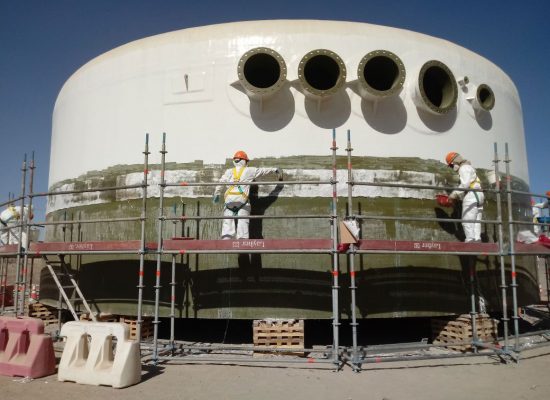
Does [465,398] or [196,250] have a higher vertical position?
[196,250]

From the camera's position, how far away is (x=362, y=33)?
9.68 m

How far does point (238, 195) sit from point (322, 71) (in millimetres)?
3608

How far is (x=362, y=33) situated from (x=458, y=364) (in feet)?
21.2

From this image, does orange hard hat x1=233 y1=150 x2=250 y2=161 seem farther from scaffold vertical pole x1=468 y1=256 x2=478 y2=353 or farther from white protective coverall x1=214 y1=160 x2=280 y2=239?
scaffold vertical pole x1=468 y1=256 x2=478 y2=353

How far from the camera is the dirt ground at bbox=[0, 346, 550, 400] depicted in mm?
5934

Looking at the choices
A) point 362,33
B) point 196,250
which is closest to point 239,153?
point 196,250

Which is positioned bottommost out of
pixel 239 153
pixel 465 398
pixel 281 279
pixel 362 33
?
pixel 465 398

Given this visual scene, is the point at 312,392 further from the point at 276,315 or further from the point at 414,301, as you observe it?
the point at 414,301

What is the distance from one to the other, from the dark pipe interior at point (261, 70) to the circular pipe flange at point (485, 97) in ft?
14.5

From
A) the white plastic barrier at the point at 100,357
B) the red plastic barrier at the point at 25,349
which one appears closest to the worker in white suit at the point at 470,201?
the white plastic barrier at the point at 100,357

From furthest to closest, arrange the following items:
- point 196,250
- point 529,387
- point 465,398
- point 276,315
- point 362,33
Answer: point 362,33
point 276,315
point 196,250
point 529,387
point 465,398

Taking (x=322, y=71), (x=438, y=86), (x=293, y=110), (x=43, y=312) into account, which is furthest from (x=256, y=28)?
(x=43, y=312)

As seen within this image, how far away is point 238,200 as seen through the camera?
820 cm

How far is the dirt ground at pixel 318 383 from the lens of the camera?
19.5ft
